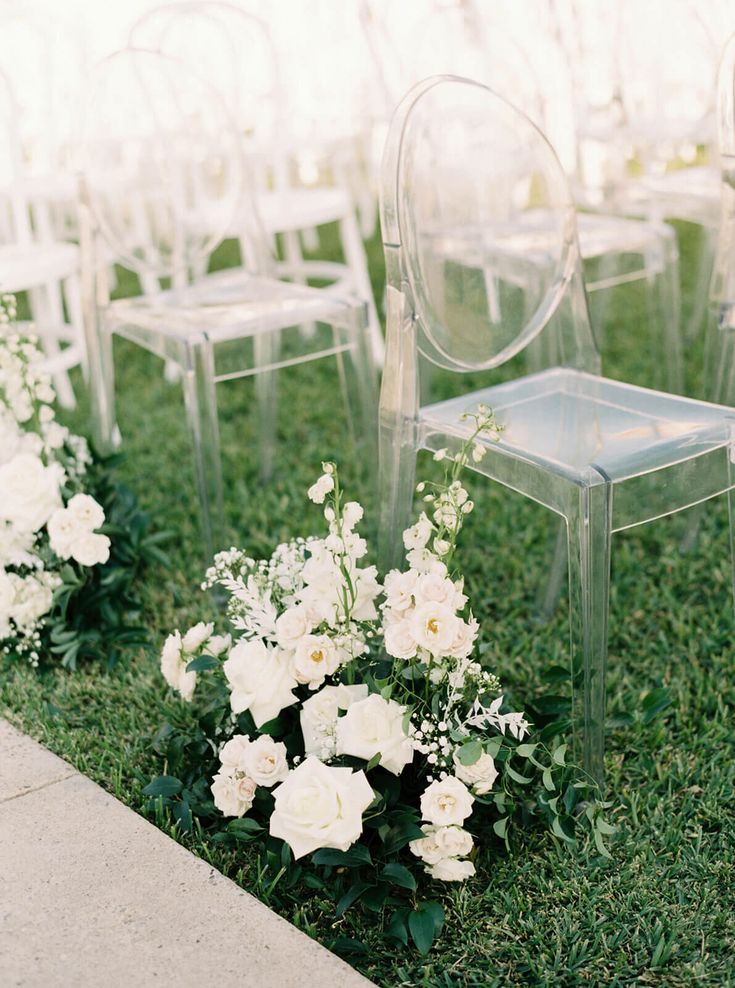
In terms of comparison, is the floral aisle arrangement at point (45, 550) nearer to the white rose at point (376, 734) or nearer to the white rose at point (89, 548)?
the white rose at point (89, 548)

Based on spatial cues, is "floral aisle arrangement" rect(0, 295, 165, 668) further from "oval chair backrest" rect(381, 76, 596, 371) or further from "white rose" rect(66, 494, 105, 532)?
"oval chair backrest" rect(381, 76, 596, 371)

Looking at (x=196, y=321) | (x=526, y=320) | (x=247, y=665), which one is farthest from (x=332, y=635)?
(x=196, y=321)

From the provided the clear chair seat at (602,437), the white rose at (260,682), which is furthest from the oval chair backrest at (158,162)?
the white rose at (260,682)

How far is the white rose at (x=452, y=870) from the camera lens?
1519mm

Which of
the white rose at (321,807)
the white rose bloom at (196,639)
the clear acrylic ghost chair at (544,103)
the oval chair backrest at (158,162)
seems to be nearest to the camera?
the white rose at (321,807)

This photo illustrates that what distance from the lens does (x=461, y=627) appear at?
59.3 inches

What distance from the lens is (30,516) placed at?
2.12 m

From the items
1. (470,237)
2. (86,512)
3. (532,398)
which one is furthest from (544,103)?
(86,512)

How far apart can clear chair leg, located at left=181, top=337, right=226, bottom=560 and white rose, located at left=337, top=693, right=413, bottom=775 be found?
2.85 ft

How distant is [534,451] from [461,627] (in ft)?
1.18

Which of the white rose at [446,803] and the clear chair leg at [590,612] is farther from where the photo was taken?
the clear chair leg at [590,612]

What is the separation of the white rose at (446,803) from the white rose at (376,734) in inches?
2.5

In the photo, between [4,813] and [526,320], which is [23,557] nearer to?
[4,813]

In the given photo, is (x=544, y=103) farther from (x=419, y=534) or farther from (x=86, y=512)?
→ (x=419, y=534)
